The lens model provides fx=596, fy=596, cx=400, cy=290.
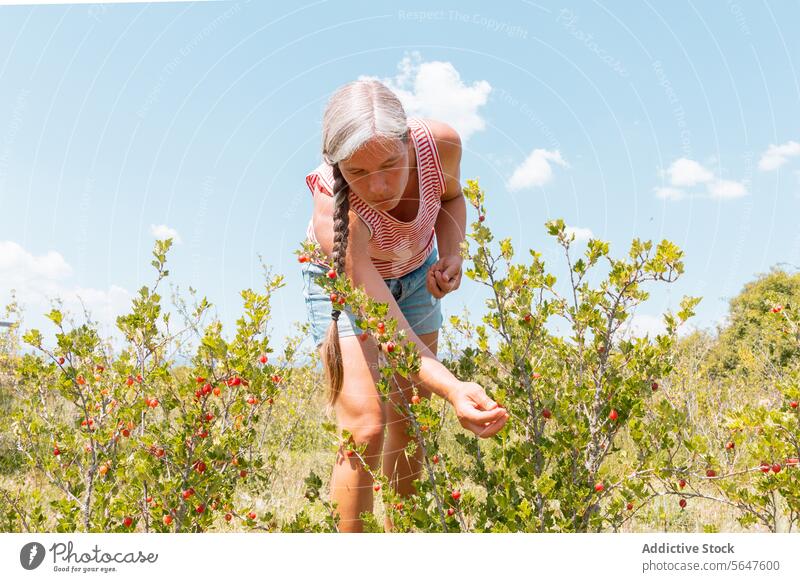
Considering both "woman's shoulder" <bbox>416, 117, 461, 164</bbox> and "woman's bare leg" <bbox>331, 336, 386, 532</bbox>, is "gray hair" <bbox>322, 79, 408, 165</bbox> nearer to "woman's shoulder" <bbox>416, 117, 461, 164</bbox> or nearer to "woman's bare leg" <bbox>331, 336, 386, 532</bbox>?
"woman's shoulder" <bbox>416, 117, 461, 164</bbox>

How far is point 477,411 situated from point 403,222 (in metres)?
1.17

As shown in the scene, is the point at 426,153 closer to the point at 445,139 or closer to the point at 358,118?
the point at 445,139

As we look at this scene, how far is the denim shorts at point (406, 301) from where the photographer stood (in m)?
2.58

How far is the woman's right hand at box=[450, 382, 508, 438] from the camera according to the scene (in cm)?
166

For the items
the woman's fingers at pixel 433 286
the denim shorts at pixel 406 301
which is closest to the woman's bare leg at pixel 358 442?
the denim shorts at pixel 406 301

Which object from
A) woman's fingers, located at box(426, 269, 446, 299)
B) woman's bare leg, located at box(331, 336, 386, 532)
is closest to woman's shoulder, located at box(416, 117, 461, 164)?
woman's fingers, located at box(426, 269, 446, 299)

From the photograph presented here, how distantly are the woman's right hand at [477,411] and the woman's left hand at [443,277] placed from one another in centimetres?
88

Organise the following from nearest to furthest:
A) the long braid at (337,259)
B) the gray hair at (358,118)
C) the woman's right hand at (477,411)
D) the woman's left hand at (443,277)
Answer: the woman's right hand at (477,411)
the gray hair at (358,118)
the long braid at (337,259)
the woman's left hand at (443,277)

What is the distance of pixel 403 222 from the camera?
2.64m

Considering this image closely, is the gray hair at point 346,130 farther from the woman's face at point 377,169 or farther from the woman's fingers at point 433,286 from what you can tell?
the woman's fingers at point 433,286

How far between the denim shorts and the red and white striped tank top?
56 millimetres

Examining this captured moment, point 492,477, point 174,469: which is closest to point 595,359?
point 492,477

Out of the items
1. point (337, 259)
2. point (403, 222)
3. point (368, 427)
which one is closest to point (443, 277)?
point (403, 222)

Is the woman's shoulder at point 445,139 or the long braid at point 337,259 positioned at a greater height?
the woman's shoulder at point 445,139
